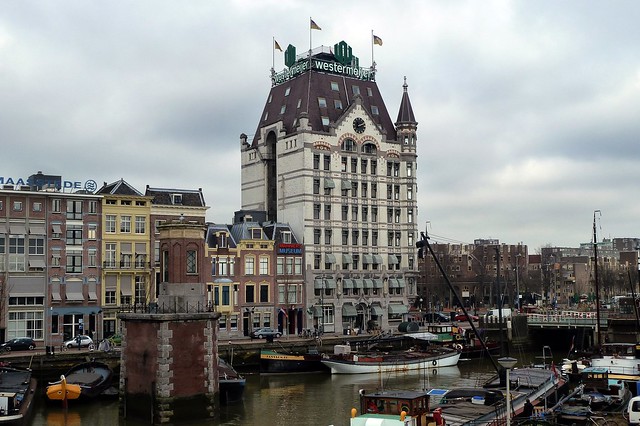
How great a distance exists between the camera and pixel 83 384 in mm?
60219

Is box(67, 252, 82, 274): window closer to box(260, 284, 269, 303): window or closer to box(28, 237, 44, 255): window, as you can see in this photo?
box(28, 237, 44, 255): window

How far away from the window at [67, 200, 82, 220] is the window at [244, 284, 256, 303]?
21.3m

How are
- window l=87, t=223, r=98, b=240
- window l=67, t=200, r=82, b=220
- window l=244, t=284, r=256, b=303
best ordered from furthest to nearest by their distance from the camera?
window l=244, t=284, r=256, b=303 < window l=87, t=223, r=98, b=240 < window l=67, t=200, r=82, b=220

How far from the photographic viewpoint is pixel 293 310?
97.4 m

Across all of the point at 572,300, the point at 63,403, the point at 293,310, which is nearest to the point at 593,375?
the point at 63,403

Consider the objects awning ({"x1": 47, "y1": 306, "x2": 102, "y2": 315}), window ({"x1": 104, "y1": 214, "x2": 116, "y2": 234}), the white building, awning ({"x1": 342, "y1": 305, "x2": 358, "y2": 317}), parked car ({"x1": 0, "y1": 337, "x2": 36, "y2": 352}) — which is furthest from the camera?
awning ({"x1": 342, "y1": 305, "x2": 358, "y2": 317})

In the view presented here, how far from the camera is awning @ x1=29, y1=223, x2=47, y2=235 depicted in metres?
82.5

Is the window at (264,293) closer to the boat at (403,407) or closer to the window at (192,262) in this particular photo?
the window at (192,262)

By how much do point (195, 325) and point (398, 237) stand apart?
57783 millimetres

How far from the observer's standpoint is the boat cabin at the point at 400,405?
39.8m

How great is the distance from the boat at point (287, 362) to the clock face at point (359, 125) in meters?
37.5

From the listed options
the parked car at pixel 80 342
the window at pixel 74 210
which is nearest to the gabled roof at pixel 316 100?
the window at pixel 74 210

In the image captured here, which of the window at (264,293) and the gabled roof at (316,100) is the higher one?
the gabled roof at (316,100)

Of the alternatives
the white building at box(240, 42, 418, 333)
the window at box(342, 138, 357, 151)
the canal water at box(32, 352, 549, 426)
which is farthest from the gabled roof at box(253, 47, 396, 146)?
the canal water at box(32, 352, 549, 426)
